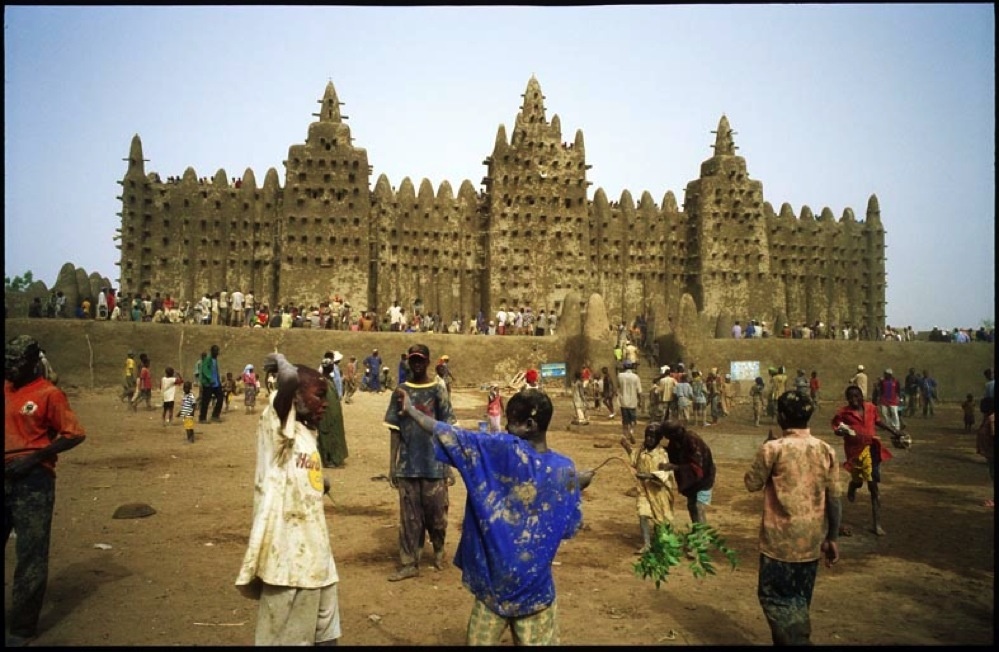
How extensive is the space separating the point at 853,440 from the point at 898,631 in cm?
288

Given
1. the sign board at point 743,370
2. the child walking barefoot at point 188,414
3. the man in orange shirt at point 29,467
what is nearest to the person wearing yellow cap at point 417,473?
the man in orange shirt at point 29,467

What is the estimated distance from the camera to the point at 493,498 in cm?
372

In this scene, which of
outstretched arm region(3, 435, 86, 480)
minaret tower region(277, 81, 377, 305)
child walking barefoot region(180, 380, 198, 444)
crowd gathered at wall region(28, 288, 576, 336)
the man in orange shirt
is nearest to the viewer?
outstretched arm region(3, 435, 86, 480)

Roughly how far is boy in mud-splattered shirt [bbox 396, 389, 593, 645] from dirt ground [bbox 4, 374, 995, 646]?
2059 mm

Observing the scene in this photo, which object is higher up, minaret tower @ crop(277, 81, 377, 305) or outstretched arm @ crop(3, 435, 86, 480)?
minaret tower @ crop(277, 81, 377, 305)

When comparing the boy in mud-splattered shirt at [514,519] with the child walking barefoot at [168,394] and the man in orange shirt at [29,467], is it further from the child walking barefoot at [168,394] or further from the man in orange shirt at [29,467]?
the child walking barefoot at [168,394]

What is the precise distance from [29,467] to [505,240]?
29857 millimetres

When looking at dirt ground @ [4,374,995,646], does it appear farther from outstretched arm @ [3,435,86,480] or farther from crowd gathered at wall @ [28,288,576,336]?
crowd gathered at wall @ [28,288,576,336]

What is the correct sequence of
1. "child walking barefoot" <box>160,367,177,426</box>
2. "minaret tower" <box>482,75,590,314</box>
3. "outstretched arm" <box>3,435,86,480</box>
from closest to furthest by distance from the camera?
"outstretched arm" <box>3,435,86,480</box>, "child walking barefoot" <box>160,367,177,426</box>, "minaret tower" <box>482,75,590,314</box>

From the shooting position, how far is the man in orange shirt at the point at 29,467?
16.6ft

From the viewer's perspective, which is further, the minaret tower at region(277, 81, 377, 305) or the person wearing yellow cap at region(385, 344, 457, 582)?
the minaret tower at region(277, 81, 377, 305)

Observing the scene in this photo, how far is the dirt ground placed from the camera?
570 centimetres

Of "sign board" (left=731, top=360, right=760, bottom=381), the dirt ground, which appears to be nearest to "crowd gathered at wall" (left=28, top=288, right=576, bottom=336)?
"sign board" (left=731, top=360, right=760, bottom=381)

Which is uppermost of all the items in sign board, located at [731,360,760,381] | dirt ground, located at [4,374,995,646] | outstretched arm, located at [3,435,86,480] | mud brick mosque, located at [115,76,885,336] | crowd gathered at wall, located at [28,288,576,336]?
mud brick mosque, located at [115,76,885,336]
